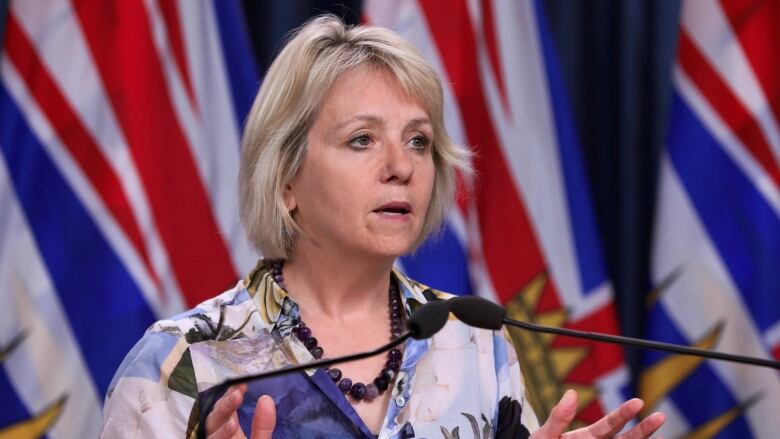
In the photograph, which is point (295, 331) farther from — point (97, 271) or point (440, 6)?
point (440, 6)

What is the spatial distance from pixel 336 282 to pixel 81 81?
1221 millimetres

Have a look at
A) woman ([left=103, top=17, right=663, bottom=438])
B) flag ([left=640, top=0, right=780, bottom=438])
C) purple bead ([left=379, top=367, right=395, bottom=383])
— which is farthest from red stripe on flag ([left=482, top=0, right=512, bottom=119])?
purple bead ([left=379, top=367, right=395, bottom=383])

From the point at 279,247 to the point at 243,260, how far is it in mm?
1036

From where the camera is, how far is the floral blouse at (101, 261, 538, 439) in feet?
5.36

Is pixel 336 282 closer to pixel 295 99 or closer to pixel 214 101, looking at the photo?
pixel 295 99

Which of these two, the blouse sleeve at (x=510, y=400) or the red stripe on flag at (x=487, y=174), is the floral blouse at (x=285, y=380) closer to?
the blouse sleeve at (x=510, y=400)

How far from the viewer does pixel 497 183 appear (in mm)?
3135

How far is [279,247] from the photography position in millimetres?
1873

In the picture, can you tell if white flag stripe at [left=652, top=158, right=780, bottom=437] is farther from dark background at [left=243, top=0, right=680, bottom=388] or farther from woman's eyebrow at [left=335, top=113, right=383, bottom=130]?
woman's eyebrow at [left=335, top=113, right=383, bottom=130]

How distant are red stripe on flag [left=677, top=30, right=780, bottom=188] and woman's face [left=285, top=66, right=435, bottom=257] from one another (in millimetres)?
1551

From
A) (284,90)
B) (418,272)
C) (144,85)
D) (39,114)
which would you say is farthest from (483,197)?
(284,90)

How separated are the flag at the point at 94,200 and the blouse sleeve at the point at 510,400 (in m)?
1.16

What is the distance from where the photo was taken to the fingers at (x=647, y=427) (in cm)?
148

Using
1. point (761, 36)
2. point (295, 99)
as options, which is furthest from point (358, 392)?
point (761, 36)
